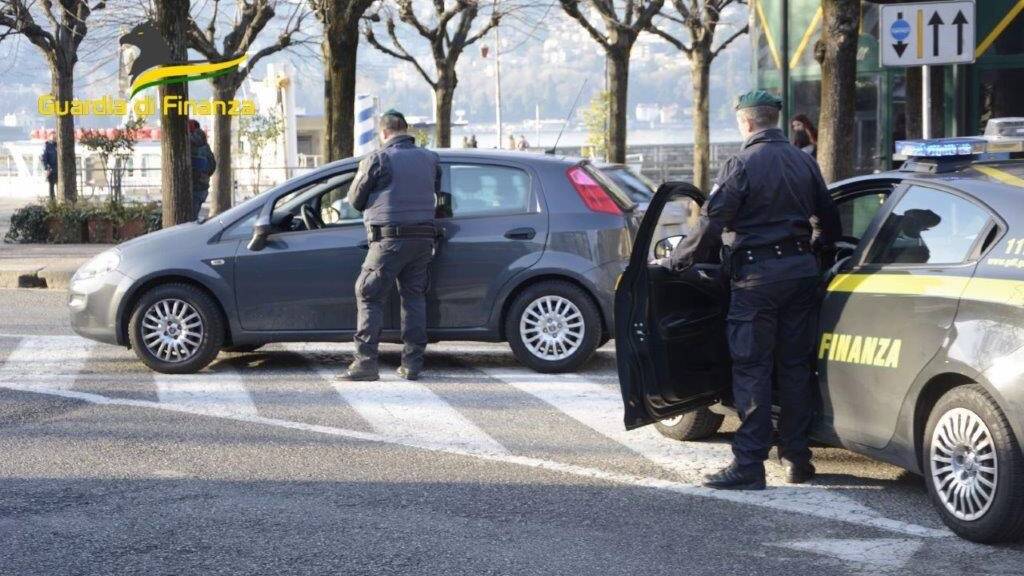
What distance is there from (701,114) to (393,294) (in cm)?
2341

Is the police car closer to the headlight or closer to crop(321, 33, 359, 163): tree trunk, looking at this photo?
the headlight

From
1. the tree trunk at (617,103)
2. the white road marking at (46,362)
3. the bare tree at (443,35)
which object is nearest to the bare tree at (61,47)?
the bare tree at (443,35)

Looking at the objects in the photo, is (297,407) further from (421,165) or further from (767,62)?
(767,62)

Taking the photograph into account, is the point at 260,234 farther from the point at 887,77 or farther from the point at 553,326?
the point at 887,77

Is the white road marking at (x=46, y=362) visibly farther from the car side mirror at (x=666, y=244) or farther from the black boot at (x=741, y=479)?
the black boot at (x=741, y=479)

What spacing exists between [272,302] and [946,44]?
20.9 ft

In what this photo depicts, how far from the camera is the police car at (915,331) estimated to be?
5.54 meters

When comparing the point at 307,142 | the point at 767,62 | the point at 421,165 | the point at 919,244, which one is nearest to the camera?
the point at 919,244

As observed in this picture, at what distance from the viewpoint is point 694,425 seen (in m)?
7.73

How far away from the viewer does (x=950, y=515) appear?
5777 mm

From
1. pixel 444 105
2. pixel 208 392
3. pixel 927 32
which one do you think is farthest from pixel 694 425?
pixel 444 105

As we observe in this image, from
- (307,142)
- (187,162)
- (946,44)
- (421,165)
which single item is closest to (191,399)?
(421,165)

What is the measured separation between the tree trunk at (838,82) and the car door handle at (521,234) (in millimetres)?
4988

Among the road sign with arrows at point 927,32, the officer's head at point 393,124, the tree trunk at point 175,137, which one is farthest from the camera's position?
the tree trunk at point 175,137
